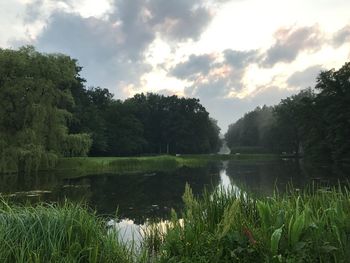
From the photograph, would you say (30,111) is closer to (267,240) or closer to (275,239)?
(267,240)

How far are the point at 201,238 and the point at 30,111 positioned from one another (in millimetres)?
37067

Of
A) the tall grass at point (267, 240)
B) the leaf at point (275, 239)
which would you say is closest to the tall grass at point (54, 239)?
the tall grass at point (267, 240)

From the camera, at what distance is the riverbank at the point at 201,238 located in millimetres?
5742

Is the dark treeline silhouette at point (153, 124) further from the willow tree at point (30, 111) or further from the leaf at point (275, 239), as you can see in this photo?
the leaf at point (275, 239)

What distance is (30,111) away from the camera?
41.0 metres

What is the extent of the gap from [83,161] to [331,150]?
1417 inches

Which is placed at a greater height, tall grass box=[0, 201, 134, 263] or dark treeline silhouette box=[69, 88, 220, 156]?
dark treeline silhouette box=[69, 88, 220, 156]

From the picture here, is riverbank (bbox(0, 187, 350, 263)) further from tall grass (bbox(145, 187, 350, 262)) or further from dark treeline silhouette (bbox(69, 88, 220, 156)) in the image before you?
dark treeline silhouette (bbox(69, 88, 220, 156))

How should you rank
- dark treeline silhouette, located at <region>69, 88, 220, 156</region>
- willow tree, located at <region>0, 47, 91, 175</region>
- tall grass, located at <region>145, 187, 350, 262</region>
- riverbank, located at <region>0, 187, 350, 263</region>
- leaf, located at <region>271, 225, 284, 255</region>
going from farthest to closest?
1. dark treeline silhouette, located at <region>69, 88, 220, 156</region>
2. willow tree, located at <region>0, 47, 91, 175</region>
3. riverbank, located at <region>0, 187, 350, 263</region>
4. tall grass, located at <region>145, 187, 350, 262</region>
5. leaf, located at <region>271, 225, 284, 255</region>

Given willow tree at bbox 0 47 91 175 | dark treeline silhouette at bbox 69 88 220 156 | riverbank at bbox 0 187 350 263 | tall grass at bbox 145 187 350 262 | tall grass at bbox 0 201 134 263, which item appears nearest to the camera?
tall grass at bbox 145 187 350 262

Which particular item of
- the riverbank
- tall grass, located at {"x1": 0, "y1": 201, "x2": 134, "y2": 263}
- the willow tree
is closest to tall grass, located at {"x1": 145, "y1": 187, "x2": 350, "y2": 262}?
the riverbank

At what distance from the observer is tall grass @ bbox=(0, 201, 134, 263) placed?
6.21m

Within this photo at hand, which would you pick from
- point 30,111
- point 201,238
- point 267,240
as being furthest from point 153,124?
point 267,240

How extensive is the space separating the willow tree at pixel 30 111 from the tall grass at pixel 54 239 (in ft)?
109
